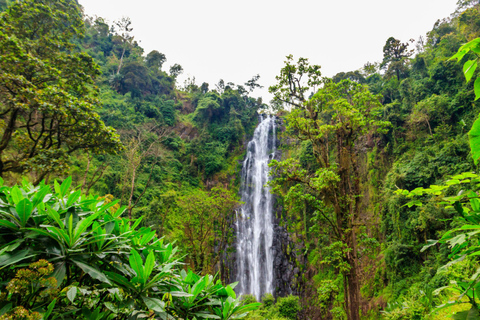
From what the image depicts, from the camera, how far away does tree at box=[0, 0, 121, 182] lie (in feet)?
14.4

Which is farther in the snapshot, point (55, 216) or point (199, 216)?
point (199, 216)

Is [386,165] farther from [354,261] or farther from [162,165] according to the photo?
[162,165]

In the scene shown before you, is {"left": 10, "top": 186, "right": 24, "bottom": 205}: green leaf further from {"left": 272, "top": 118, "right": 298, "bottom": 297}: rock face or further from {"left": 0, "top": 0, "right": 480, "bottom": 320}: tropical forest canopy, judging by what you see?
{"left": 272, "top": 118, "right": 298, "bottom": 297}: rock face

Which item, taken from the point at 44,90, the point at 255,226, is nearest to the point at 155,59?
the point at 255,226

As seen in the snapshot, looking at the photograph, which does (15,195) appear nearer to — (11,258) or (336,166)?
A: (11,258)

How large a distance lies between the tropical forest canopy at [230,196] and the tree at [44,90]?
38mm

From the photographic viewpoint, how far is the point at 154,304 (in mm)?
1021

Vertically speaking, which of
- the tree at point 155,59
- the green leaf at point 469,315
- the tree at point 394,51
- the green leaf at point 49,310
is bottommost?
the green leaf at point 469,315

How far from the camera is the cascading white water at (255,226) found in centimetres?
1378

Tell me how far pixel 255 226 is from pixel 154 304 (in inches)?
612

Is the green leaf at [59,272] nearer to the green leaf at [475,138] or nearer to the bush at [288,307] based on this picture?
the green leaf at [475,138]

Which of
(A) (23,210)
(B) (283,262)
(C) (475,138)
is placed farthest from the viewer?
(B) (283,262)

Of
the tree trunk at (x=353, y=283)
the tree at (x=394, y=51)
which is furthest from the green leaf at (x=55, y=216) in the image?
the tree at (x=394, y=51)

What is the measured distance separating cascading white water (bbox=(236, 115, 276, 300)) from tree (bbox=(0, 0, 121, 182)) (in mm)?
10330
